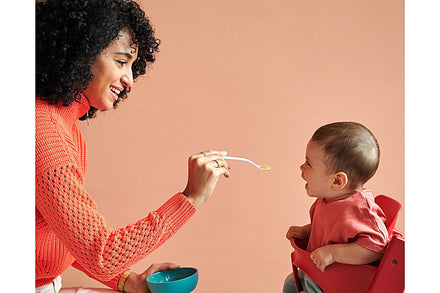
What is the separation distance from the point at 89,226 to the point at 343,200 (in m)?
0.61

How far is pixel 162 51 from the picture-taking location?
1.95 m

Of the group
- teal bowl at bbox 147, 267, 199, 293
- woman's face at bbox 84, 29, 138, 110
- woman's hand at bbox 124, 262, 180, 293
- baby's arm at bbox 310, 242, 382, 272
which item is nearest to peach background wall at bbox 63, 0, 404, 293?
woman's hand at bbox 124, 262, 180, 293

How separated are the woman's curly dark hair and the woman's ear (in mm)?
680

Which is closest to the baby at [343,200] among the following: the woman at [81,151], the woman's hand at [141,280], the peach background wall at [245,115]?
the woman at [81,151]

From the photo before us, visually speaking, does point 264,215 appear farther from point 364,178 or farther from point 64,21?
point 64,21

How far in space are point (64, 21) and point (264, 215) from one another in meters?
1.22

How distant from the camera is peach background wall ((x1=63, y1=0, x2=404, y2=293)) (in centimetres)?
193

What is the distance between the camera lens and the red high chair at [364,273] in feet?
3.30

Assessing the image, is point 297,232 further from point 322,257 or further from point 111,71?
point 111,71

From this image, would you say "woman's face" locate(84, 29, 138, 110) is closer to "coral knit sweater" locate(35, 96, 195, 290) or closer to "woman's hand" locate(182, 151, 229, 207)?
"coral knit sweater" locate(35, 96, 195, 290)

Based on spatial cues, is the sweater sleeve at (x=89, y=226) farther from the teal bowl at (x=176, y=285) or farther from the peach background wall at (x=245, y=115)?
the peach background wall at (x=245, y=115)

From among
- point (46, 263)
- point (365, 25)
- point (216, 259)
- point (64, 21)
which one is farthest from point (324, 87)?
point (46, 263)

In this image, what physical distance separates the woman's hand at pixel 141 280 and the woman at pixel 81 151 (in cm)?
25

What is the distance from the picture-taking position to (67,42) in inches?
45.0
